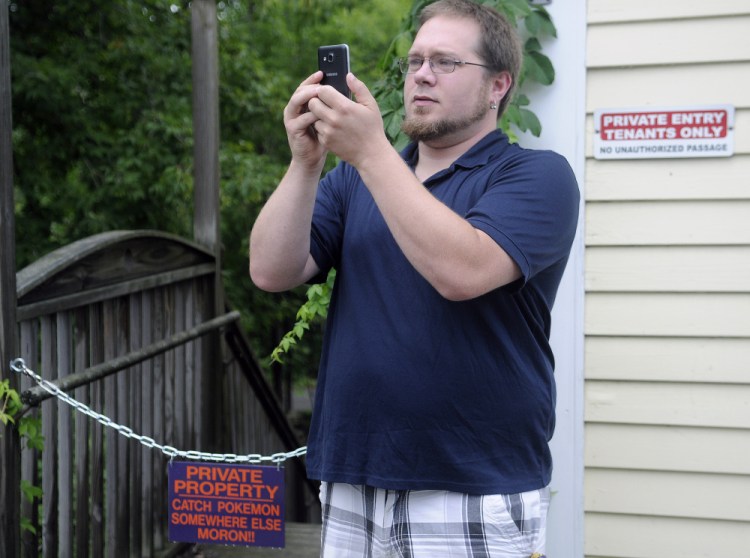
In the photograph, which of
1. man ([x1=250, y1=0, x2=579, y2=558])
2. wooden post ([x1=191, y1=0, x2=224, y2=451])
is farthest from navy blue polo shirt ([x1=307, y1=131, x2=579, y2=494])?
wooden post ([x1=191, y1=0, x2=224, y2=451])

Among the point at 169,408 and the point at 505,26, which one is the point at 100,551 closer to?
A: the point at 169,408

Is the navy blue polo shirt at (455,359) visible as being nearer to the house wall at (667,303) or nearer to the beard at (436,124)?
the beard at (436,124)

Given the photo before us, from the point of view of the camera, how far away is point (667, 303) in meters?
2.85

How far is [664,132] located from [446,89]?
133 cm

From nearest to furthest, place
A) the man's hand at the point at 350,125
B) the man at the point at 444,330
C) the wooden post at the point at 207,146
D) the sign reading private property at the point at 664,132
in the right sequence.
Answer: the man's hand at the point at 350,125
the man at the point at 444,330
the sign reading private property at the point at 664,132
the wooden post at the point at 207,146

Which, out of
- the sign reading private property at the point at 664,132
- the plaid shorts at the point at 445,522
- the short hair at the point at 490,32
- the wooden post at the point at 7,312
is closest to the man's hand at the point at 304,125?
the short hair at the point at 490,32

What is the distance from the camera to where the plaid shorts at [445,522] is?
1.66 m

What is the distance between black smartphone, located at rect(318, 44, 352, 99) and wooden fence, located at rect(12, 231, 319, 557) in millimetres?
1435

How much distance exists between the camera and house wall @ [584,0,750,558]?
2.80m

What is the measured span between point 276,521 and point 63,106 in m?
3.78

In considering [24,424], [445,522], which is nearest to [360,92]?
[445,522]

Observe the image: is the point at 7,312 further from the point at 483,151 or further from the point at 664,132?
the point at 664,132

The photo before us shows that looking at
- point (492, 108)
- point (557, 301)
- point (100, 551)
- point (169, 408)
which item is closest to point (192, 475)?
point (100, 551)

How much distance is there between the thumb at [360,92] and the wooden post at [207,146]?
3.01m
